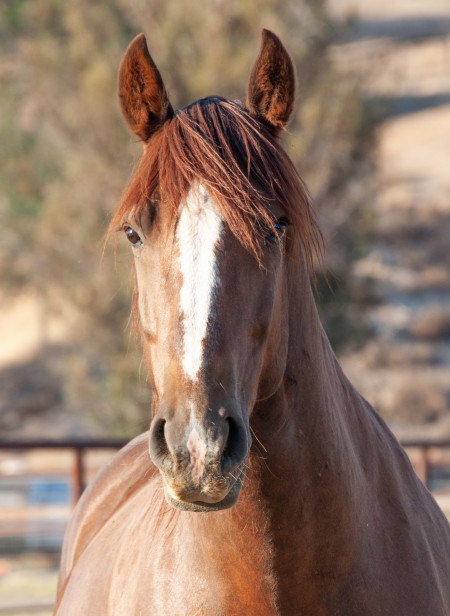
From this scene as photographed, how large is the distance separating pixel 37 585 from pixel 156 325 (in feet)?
23.3

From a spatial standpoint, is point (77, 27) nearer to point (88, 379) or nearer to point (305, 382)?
point (88, 379)

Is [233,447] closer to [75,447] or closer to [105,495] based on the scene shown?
[105,495]

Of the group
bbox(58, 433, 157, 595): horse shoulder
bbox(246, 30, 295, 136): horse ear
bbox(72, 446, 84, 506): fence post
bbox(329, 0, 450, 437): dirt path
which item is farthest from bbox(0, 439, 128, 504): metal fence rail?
bbox(329, 0, 450, 437): dirt path

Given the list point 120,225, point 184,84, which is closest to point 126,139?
point 184,84

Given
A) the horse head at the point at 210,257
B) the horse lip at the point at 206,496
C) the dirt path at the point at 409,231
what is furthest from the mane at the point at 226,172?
the dirt path at the point at 409,231

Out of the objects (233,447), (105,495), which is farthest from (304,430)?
(105,495)

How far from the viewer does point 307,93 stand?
13891 mm

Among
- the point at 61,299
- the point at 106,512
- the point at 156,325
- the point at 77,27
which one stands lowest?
the point at 106,512

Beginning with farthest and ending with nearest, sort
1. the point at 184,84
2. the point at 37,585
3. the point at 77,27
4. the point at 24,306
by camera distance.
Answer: the point at 24,306, the point at 77,27, the point at 184,84, the point at 37,585

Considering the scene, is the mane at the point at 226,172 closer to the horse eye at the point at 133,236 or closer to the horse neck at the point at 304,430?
the horse eye at the point at 133,236

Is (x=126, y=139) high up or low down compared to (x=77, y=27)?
down

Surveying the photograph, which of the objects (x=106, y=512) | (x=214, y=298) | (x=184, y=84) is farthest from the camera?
(x=184, y=84)

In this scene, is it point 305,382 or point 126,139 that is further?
point 126,139

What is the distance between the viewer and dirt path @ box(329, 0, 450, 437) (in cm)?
1650
